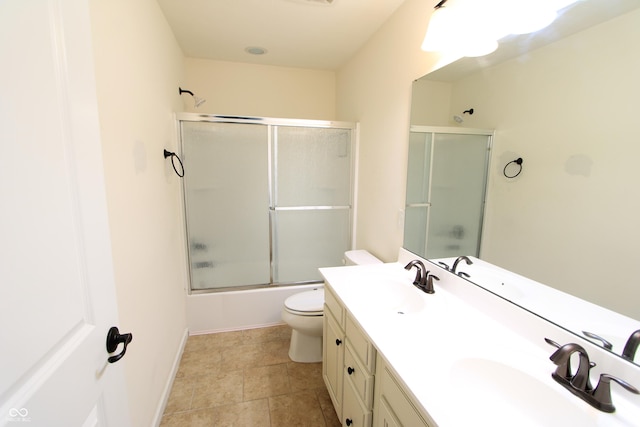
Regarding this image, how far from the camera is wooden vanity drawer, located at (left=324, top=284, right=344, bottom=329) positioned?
142 centimetres

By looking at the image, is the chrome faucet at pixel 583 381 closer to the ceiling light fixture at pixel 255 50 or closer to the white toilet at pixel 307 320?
the white toilet at pixel 307 320

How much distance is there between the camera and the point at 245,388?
1.88 meters

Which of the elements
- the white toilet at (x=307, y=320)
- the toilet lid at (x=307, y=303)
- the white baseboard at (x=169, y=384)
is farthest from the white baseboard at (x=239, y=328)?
the toilet lid at (x=307, y=303)

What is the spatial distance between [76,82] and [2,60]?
23 centimetres

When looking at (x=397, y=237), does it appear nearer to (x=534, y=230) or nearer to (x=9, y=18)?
(x=534, y=230)

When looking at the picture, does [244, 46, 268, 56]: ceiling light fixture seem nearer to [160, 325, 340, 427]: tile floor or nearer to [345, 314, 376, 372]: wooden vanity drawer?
[345, 314, 376, 372]: wooden vanity drawer

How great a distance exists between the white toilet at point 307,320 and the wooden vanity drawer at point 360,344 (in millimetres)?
702

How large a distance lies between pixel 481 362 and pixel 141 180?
5.53 ft

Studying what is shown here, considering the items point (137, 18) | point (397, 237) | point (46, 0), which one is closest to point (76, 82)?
point (46, 0)

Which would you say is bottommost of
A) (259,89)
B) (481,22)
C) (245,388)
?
(245,388)

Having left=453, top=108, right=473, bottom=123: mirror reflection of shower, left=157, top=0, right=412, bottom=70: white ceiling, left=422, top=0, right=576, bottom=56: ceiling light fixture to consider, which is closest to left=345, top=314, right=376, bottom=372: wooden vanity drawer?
left=453, top=108, right=473, bottom=123: mirror reflection of shower

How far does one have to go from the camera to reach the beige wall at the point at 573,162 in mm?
802

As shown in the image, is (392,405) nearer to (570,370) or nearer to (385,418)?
(385,418)

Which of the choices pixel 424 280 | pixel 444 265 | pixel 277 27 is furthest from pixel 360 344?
pixel 277 27
